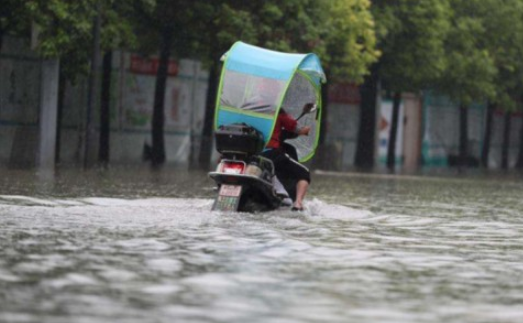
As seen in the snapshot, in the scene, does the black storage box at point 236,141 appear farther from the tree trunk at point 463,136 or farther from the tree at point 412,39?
the tree trunk at point 463,136

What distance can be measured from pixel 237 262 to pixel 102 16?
91.4 feet

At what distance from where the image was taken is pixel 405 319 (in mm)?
8867

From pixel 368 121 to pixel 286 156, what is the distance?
38390mm

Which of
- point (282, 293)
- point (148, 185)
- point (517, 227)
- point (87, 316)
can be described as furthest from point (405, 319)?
point (148, 185)

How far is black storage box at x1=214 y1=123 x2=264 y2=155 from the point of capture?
18.8m

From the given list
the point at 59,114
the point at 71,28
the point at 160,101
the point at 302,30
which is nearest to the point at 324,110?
the point at 160,101

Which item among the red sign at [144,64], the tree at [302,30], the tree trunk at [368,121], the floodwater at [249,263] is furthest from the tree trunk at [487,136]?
the floodwater at [249,263]

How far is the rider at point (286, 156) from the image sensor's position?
19.7 metres

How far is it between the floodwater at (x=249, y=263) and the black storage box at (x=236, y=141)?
83cm

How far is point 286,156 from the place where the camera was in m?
19.9

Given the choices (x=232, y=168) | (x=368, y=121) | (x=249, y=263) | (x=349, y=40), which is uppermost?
(x=349, y=40)

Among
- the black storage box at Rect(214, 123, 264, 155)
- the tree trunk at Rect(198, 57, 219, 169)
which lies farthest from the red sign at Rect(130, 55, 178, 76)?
the black storage box at Rect(214, 123, 264, 155)

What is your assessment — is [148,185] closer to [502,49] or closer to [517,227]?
[517,227]

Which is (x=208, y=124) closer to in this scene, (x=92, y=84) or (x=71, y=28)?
(x=92, y=84)
